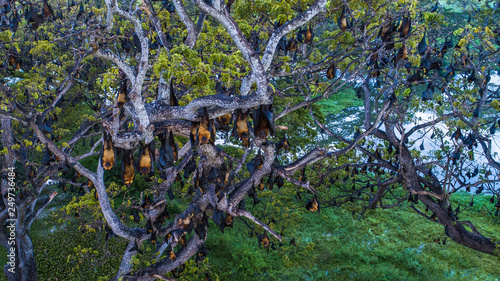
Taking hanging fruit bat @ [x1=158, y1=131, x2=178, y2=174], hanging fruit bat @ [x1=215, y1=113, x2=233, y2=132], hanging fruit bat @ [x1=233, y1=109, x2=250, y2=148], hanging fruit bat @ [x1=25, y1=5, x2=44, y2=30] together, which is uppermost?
hanging fruit bat @ [x1=25, y1=5, x2=44, y2=30]

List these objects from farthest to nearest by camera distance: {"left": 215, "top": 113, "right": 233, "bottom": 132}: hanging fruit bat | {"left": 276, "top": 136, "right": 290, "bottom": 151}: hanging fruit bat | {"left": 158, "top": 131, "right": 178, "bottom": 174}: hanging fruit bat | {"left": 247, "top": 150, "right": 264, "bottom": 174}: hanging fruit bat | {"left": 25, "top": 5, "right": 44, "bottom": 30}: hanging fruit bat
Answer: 1. {"left": 25, "top": 5, "right": 44, "bottom": 30}: hanging fruit bat
2. {"left": 276, "top": 136, "right": 290, "bottom": 151}: hanging fruit bat
3. {"left": 247, "top": 150, "right": 264, "bottom": 174}: hanging fruit bat
4. {"left": 158, "top": 131, "right": 178, "bottom": 174}: hanging fruit bat
5. {"left": 215, "top": 113, "right": 233, "bottom": 132}: hanging fruit bat

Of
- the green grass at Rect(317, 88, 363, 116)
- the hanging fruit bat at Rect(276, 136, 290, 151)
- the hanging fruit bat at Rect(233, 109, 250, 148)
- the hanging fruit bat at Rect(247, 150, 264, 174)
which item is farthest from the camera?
the green grass at Rect(317, 88, 363, 116)

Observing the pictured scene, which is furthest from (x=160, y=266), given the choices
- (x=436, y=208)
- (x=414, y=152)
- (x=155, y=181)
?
(x=414, y=152)

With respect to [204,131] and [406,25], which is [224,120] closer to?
[204,131]

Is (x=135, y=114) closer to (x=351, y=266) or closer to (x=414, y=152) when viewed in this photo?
(x=414, y=152)

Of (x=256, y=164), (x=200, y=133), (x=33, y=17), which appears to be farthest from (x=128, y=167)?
(x=33, y=17)

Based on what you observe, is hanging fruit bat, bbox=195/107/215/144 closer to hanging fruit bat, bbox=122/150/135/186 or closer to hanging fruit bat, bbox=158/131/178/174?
hanging fruit bat, bbox=158/131/178/174

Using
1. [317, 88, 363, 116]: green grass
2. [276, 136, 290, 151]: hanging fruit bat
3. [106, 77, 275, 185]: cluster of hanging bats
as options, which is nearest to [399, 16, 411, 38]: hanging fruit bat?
[276, 136, 290, 151]: hanging fruit bat

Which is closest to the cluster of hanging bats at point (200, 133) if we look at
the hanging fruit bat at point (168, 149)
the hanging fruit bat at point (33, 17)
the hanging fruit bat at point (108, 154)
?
the hanging fruit bat at point (108, 154)

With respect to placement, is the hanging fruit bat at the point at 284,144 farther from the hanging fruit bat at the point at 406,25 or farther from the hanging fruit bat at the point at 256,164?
the hanging fruit bat at the point at 406,25
